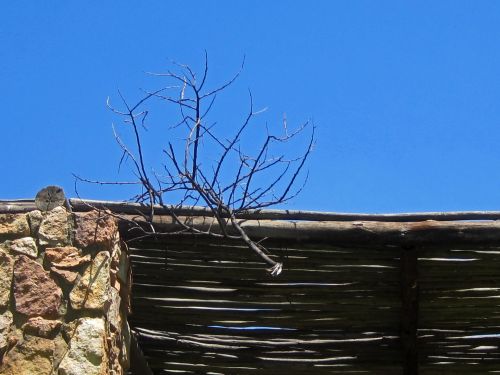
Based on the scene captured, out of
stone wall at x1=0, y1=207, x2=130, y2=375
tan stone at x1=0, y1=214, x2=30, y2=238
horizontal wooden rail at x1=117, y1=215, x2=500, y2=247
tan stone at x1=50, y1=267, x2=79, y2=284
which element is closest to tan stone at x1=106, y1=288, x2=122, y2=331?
stone wall at x1=0, y1=207, x2=130, y2=375

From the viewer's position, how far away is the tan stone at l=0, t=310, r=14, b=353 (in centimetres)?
286

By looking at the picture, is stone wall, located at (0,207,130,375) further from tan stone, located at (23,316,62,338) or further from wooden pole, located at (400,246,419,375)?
wooden pole, located at (400,246,419,375)

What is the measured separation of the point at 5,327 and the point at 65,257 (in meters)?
0.28

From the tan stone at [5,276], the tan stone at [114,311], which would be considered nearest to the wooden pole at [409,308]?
the tan stone at [114,311]

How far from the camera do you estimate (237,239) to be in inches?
128

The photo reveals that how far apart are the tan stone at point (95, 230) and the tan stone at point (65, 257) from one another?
0.04 m

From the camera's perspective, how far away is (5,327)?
9.45 ft

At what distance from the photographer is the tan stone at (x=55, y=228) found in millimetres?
3010

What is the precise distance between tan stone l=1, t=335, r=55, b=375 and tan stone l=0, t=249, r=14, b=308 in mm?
145

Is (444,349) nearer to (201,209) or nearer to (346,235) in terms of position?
(346,235)

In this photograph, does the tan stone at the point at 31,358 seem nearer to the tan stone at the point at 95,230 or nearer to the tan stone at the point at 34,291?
the tan stone at the point at 34,291

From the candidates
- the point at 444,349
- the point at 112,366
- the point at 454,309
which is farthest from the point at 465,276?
the point at 112,366

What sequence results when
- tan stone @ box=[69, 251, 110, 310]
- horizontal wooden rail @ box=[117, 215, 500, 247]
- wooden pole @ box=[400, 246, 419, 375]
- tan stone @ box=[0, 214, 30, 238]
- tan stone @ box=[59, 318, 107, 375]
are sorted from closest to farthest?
1. tan stone @ box=[59, 318, 107, 375]
2. tan stone @ box=[69, 251, 110, 310]
3. tan stone @ box=[0, 214, 30, 238]
4. horizontal wooden rail @ box=[117, 215, 500, 247]
5. wooden pole @ box=[400, 246, 419, 375]

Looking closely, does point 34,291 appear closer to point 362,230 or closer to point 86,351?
point 86,351
